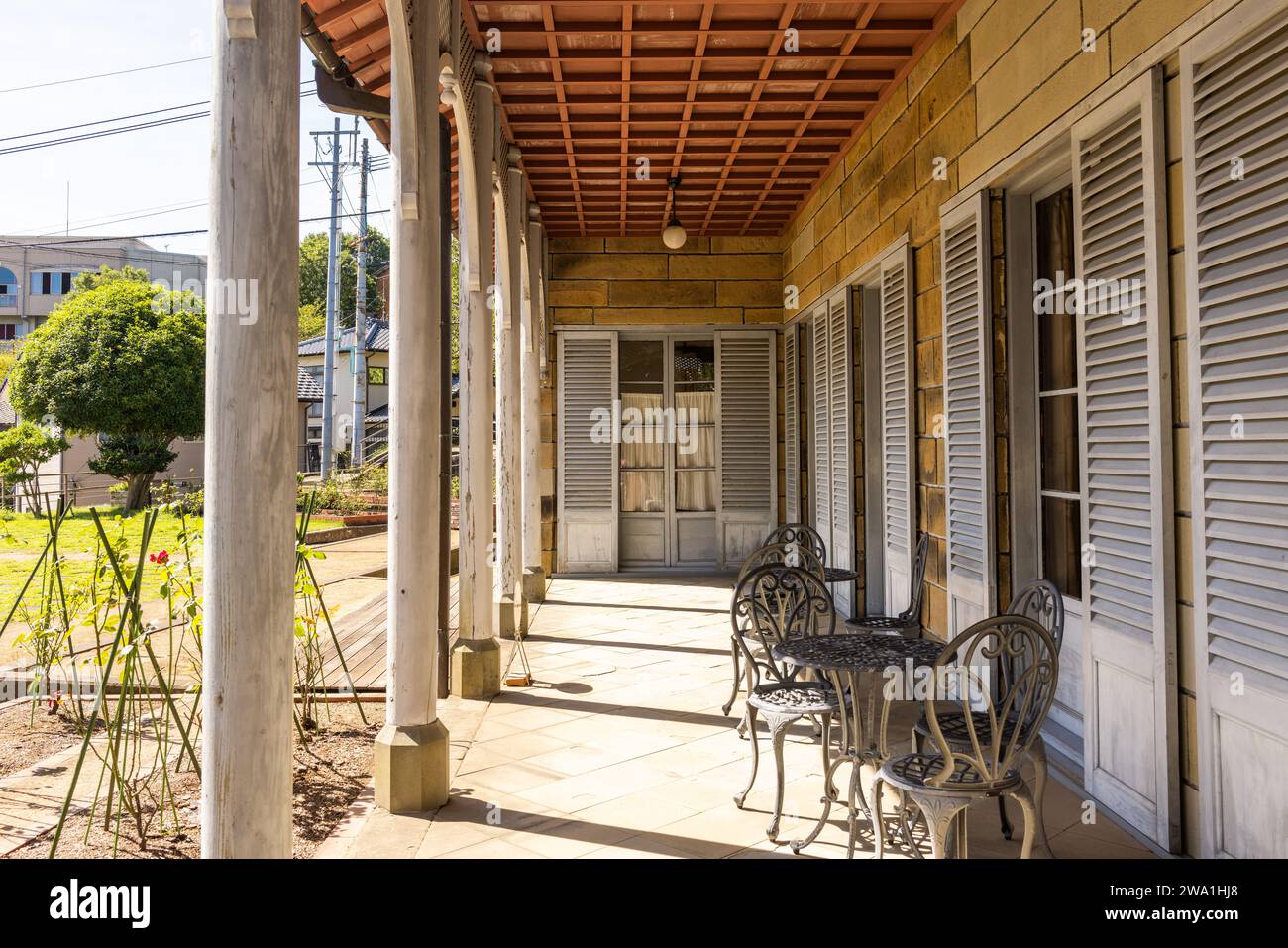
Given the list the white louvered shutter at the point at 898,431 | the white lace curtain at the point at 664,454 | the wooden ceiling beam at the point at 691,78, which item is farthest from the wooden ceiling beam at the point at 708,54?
the white lace curtain at the point at 664,454

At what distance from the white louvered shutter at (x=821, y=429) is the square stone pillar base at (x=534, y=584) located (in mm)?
2616

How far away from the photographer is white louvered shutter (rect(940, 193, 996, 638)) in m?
4.22

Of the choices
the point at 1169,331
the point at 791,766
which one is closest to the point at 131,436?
the point at 791,766

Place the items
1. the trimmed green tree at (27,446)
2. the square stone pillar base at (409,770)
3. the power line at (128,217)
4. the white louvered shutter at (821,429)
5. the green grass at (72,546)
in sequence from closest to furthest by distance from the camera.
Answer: the square stone pillar base at (409,770)
the green grass at (72,546)
the white louvered shutter at (821,429)
the trimmed green tree at (27,446)
the power line at (128,217)

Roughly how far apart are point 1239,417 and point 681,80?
13.9 feet

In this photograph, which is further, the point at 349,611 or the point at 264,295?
the point at 349,611

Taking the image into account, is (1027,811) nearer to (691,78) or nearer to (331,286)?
(691,78)

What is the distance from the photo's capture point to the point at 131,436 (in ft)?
61.3

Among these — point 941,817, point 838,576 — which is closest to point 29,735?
point 941,817

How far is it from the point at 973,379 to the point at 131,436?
61.5ft

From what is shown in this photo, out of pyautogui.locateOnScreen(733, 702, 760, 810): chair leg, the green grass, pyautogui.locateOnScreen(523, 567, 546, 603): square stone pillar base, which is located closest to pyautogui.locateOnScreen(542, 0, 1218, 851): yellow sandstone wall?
pyautogui.locateOnScreen(733, 702, 760, 810): chair leg

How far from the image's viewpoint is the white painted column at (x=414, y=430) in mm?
3326

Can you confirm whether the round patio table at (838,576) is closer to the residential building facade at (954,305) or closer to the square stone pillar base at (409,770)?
the residential building facade at (954,305)

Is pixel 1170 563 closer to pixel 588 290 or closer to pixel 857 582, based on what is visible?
pixel 857 582
